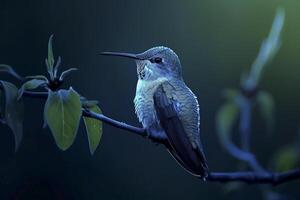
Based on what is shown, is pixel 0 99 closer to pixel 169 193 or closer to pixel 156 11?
pixel 169 193

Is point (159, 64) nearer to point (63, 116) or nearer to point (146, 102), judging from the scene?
point (146, 102)

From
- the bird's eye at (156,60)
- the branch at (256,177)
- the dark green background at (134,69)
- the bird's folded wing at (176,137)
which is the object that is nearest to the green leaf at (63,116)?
the branch at (256,177)

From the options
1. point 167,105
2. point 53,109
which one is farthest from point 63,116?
point 167,105

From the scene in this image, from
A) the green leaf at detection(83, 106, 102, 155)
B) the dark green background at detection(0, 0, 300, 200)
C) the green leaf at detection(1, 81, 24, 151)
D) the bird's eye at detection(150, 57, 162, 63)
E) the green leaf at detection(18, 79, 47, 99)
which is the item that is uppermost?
the green leaf at detection(18, 79, 47, 99)

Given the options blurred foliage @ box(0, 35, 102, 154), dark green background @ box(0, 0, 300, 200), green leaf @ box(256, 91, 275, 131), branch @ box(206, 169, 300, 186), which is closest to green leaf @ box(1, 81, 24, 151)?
blurred foliage @ box(0, 35, 102, 154)

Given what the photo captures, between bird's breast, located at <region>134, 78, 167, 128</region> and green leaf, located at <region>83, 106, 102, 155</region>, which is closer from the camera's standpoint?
green leaf, located at <region>83, 106, 102, 155</region>

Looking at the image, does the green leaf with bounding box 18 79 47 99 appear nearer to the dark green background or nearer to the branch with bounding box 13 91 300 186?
the branch with bounding box 13 91 300 186

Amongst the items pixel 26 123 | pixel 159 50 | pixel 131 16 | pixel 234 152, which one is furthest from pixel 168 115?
pixel 131 16

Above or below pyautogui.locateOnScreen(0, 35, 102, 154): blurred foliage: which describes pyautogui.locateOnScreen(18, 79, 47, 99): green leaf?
above
